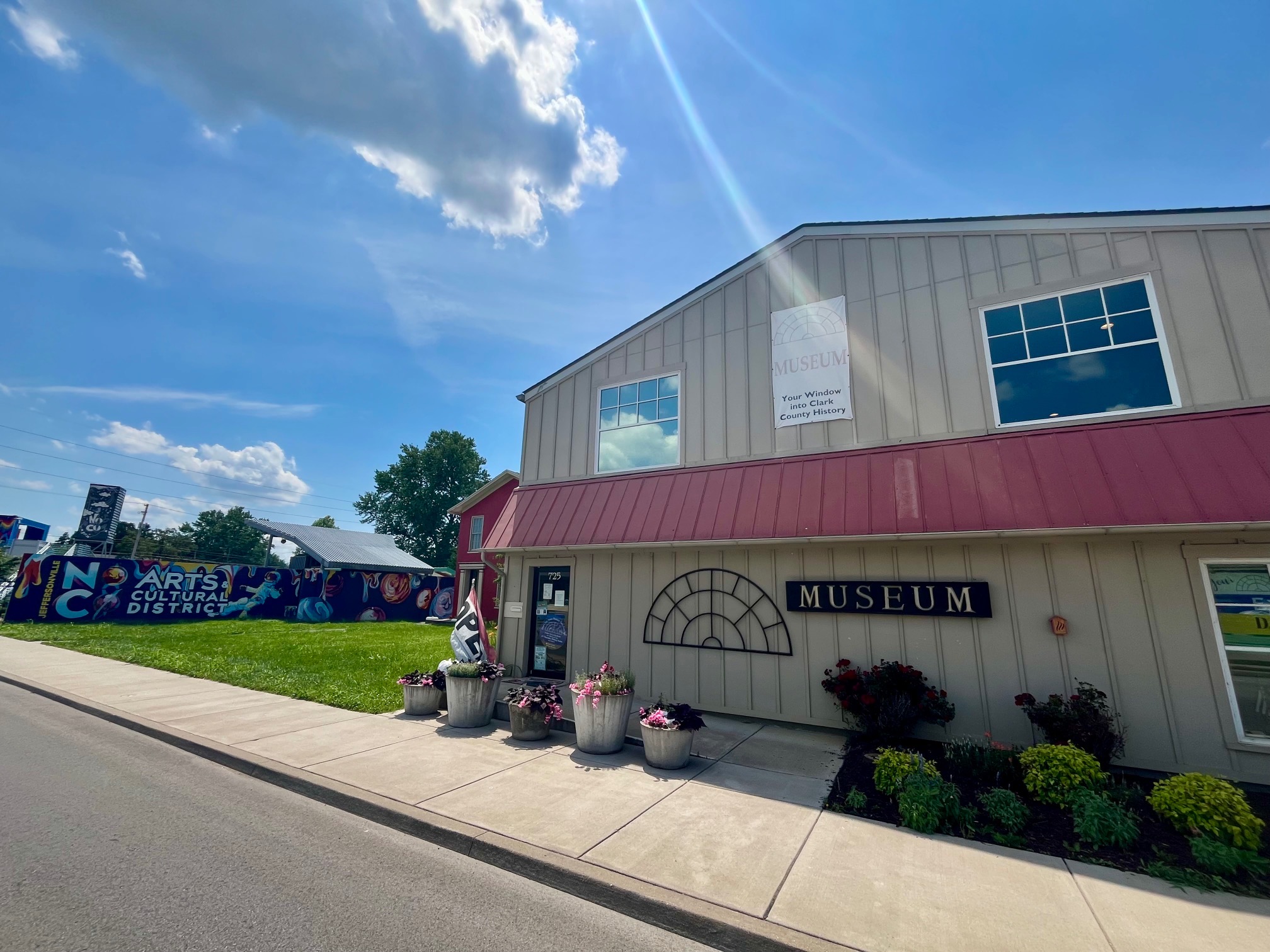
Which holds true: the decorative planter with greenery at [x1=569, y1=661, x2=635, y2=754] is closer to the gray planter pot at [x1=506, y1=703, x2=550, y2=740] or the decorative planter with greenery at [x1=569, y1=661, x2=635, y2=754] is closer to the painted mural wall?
the gray planter pot at [x1=506, y1=703, x2=550, y2=740]

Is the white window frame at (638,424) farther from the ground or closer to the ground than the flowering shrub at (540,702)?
farther from the ground

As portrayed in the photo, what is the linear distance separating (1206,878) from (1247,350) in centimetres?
596

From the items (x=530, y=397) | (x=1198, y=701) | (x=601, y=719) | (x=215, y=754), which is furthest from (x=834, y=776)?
(x=530, y=397)

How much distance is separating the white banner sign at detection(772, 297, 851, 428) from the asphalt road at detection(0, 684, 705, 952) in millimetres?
7298

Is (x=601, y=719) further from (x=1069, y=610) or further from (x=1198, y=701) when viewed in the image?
(x=1198, y=701)

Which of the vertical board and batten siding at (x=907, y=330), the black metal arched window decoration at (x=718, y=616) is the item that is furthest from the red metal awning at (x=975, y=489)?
the black metal arched window decoration at (x=718, y=616)

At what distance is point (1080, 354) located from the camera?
7457 mm

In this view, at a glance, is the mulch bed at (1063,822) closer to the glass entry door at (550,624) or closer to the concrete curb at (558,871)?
the concrete curb at (558,871)

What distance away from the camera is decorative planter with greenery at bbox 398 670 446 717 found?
8.59 m

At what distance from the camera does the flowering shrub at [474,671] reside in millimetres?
7984

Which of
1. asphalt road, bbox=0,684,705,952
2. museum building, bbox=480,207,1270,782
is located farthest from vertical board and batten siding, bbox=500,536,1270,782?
asphalt road, bbox=0,684,705,952

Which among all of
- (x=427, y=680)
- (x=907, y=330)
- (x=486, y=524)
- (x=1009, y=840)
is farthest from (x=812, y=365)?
(x=486, y=524)

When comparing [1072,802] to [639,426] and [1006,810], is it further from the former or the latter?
[639,426]

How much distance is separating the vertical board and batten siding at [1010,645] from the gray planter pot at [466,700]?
108 inches
